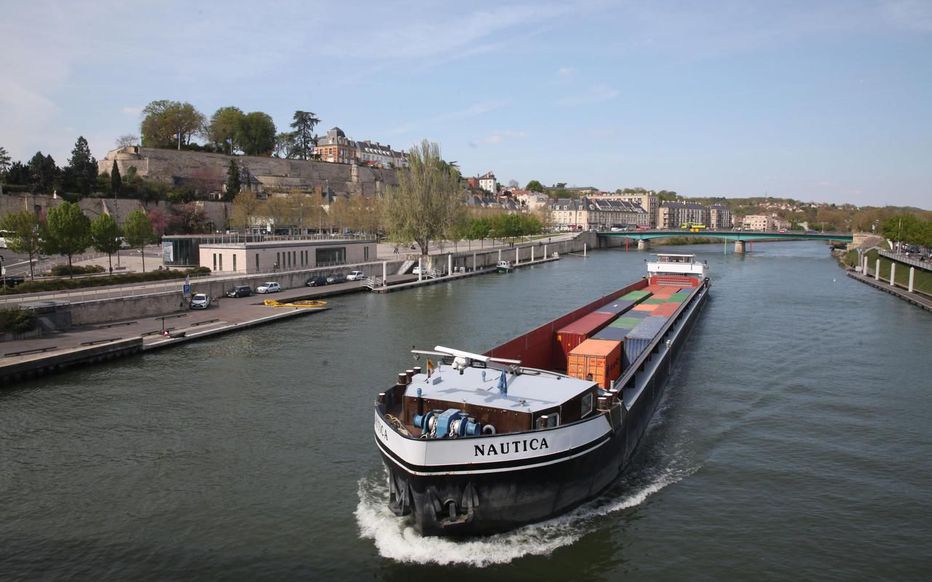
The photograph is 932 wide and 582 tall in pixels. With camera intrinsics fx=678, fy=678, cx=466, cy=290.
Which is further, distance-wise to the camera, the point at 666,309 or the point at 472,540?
the point at 666,309

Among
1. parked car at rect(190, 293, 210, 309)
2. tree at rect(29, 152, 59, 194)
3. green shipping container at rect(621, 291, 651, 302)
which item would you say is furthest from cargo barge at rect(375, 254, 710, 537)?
tree at rect(29, 152, 59, 194)

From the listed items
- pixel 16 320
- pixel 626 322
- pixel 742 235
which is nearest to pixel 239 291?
pixel 16 320

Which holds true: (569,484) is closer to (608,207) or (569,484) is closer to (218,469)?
(218,469)

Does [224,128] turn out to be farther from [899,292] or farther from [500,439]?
[500,439]

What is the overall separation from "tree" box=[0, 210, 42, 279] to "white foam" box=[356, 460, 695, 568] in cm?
3057

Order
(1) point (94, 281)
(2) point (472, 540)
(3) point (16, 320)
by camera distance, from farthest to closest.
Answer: (1) point (94, 281), (3) point (16, 320), (2) point (472, 540)

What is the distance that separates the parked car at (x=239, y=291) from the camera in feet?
124

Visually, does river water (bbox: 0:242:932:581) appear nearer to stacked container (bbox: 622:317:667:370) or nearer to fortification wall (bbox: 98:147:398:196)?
stacked container (bbox: 622:317:667:370)

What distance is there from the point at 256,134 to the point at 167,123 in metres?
13.6

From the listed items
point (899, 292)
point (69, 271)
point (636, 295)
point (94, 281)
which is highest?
point (69, 271)

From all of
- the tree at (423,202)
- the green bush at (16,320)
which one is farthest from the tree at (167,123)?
the green bush at (16,320)

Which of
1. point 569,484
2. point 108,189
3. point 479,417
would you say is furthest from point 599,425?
point 108,189

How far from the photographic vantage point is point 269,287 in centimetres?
3981

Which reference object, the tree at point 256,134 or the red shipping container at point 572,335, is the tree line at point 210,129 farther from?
the red shipping container at point 572,335
